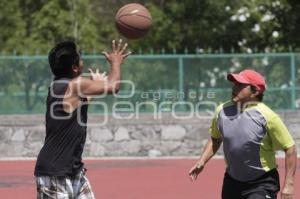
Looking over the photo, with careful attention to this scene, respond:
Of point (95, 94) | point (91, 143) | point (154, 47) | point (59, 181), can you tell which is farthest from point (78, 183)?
point (154, 47)

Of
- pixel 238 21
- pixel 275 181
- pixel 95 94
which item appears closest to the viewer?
pixel 95 94

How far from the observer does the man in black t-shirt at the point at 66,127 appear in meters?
6.57

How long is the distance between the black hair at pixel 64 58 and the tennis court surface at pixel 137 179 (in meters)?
5.55

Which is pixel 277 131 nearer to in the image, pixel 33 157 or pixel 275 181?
pixel 275 181

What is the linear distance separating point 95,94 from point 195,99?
40.0ft

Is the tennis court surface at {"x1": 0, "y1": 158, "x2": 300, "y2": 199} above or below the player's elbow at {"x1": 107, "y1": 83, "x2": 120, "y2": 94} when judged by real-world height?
below

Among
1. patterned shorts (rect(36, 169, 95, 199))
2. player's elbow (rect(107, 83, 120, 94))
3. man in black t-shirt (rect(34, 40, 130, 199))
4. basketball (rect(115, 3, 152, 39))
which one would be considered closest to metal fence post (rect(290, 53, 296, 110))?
basketball (rect(115, 3, 152, 39))

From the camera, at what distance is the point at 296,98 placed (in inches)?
730

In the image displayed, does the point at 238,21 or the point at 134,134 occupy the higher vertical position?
the point at 238,21

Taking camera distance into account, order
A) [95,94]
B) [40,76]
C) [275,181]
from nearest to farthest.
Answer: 1. [95,94]
2. [275,181]
3. [40,76]

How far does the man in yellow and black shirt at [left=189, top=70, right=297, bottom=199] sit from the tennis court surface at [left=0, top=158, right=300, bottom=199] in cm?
497

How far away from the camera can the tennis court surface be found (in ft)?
40.8

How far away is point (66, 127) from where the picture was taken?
Result: 21.6 feet

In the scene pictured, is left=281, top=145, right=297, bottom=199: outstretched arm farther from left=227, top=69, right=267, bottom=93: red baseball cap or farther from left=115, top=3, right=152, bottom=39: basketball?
left=115, top=3, right=152, bottom=39: basketball
